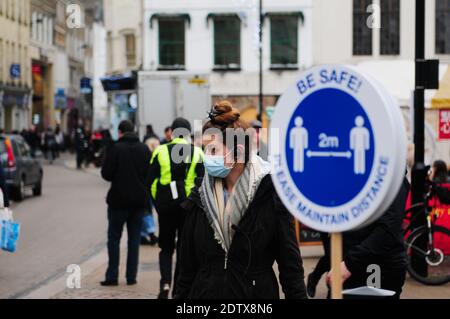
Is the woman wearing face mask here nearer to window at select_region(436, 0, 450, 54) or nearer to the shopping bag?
→ the shopping bag

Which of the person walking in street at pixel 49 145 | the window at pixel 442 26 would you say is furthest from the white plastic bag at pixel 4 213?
the person walking in street at pixel 49 145

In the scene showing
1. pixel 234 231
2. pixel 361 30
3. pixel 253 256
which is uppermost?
pixel 361 30

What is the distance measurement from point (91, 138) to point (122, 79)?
12491 millimetres

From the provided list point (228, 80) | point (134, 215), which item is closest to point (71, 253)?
point (134, 215)

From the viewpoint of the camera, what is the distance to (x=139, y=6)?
1641 inches

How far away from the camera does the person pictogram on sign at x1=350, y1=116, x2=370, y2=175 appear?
356cm

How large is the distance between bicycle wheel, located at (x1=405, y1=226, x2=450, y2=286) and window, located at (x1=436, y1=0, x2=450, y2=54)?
2633cm

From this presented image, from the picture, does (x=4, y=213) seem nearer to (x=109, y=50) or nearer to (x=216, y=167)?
(x=216, y=167)

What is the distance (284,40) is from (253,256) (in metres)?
34.0


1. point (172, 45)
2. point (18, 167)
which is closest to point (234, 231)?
point (18, 167)

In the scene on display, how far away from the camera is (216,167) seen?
5.00 metres

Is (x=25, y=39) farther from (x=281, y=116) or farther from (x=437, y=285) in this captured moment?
(x=281, y=116)

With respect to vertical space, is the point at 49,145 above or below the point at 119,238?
below

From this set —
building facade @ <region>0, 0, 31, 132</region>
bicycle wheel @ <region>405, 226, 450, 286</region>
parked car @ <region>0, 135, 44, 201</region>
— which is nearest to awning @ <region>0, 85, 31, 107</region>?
building facade @ <region>0, 0, 31, 132</region>
